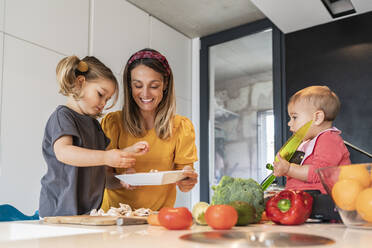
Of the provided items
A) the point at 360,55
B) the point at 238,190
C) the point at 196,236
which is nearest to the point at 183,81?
the point at 360,55

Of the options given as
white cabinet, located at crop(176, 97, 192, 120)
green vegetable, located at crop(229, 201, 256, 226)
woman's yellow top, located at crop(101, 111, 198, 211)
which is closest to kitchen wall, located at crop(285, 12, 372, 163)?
white cabinet, located at crop(176, 97, 192, 120)

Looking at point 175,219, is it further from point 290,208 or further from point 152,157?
point 152,157

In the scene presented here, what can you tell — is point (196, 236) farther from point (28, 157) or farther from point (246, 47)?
point (246, 47)

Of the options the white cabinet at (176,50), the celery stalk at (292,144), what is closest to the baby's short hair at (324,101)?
the celery stalk at (292,144)

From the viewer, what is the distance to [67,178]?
1313 millimetres

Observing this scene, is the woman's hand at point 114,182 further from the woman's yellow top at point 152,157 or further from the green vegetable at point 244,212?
the green vegetable at point 244,212

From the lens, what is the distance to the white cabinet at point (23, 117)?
2.26m

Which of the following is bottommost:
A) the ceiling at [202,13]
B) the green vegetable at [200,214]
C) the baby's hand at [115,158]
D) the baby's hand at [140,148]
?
the green vegetable at [200,214]

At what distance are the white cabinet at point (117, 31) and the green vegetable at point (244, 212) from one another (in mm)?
2281

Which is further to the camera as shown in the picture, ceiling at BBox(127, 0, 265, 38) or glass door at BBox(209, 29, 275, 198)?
glass door at BBox(209, 29, 275, 198)

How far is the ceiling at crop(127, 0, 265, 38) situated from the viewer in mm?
3314

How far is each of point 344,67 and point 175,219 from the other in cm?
261

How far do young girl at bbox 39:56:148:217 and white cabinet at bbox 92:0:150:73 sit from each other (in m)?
1.52

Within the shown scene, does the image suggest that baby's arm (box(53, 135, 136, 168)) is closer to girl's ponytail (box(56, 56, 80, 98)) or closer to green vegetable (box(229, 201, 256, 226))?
girl's ponytail (box(56, 56, 80, 98))
